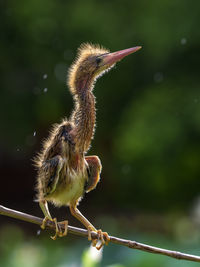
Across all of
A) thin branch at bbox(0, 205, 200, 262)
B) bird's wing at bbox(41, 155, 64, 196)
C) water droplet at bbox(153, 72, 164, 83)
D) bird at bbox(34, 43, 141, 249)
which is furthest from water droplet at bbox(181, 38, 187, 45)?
thin branch at bbox(0, 205, 200, 262)

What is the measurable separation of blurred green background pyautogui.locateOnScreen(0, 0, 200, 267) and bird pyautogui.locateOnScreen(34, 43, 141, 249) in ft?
12.4

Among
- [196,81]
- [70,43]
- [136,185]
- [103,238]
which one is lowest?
[103,238]

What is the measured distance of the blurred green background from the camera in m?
7.55

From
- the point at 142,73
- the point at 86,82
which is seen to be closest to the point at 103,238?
the point at 86,82

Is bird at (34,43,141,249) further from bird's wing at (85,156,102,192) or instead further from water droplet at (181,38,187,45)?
water droplet at (181,38,187,45)

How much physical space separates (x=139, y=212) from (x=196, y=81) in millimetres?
3373

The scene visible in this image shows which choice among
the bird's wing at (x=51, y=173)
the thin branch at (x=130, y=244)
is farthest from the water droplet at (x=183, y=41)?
the thin branch at (x=130, y=244)

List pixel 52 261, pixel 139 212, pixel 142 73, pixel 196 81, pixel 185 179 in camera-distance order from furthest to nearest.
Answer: pixel 139 212 → pixel 185 179 → pixel 142 73 → pixel 196 81 → pixel 52 261

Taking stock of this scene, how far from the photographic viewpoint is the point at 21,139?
9.02 m

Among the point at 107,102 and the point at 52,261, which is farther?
the point at 107,102

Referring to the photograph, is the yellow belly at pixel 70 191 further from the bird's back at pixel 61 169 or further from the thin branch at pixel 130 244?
the thin branch at pixel 130 244

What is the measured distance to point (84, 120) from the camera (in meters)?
2.52

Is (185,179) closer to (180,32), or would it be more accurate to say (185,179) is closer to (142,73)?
(142,73)

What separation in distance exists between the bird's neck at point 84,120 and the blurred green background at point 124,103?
3.91 metres
